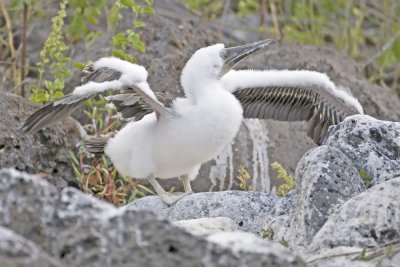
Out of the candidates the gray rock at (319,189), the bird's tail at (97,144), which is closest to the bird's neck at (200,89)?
the bird's tail at (97,144)

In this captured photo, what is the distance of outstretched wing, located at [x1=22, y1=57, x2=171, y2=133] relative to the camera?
630 cm

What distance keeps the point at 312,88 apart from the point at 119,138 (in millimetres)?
1400

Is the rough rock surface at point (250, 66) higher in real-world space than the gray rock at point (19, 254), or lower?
lower

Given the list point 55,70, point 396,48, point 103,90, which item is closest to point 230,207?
point 103,90

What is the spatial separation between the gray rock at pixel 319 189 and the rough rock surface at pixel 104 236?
1.27 meters

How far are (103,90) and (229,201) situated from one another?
1033mm

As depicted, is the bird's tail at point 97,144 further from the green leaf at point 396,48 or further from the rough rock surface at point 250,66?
the green leaf at point 396,48

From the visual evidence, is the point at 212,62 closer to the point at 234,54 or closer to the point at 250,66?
the point at 234,54

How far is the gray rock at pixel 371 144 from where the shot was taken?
6.23 meters

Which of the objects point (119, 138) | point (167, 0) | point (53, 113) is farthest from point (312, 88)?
point (167, 0)

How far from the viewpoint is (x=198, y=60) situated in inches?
287

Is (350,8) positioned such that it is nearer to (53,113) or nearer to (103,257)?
(53,113)

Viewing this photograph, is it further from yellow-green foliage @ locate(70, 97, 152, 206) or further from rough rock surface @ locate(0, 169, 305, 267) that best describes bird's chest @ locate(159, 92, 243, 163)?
rough rock surface @ locate(0, 169, 305, 267)

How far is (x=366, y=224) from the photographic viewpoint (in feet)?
16.9
